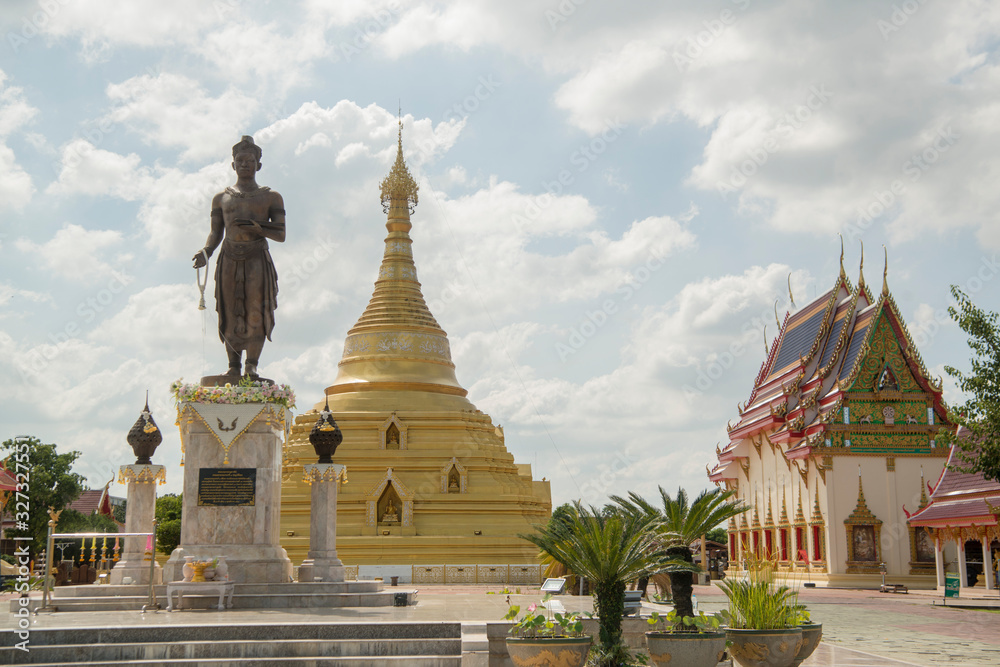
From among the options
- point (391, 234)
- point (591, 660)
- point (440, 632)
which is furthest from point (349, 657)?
point (391, 234)

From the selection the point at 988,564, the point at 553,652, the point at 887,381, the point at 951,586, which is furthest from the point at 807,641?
the point at 887,381

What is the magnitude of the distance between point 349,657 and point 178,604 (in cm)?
512

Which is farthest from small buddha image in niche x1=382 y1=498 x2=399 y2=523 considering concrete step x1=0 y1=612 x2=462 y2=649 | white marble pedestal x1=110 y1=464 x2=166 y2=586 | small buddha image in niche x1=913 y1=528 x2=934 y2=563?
concrete step x1=0 y1=612 x2=462 y2=649

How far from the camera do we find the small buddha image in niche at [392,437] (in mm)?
44094

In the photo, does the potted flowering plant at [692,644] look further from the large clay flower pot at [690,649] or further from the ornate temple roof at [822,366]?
the ornate temple roof at [822,366]

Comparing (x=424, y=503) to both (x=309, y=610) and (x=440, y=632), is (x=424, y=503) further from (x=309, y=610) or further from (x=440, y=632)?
(x=440, y=632)

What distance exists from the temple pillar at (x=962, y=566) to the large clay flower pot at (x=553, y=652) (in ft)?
90.9

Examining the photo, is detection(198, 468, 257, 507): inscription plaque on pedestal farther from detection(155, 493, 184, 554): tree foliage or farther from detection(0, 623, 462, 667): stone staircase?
detection(155, 493, 184, 554): tree foliage

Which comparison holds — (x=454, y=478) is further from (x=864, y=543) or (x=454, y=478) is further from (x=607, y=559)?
(x=607, y=559)

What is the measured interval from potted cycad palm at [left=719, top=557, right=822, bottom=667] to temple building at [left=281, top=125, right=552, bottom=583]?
26041 mm

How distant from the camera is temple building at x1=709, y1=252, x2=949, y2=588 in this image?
3938 cm

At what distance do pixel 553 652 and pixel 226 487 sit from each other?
347 inches

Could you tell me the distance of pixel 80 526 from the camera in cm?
5381

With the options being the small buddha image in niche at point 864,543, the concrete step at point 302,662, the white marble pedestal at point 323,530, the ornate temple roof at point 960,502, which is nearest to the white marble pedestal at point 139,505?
the white marble pedestal at point 323,530
